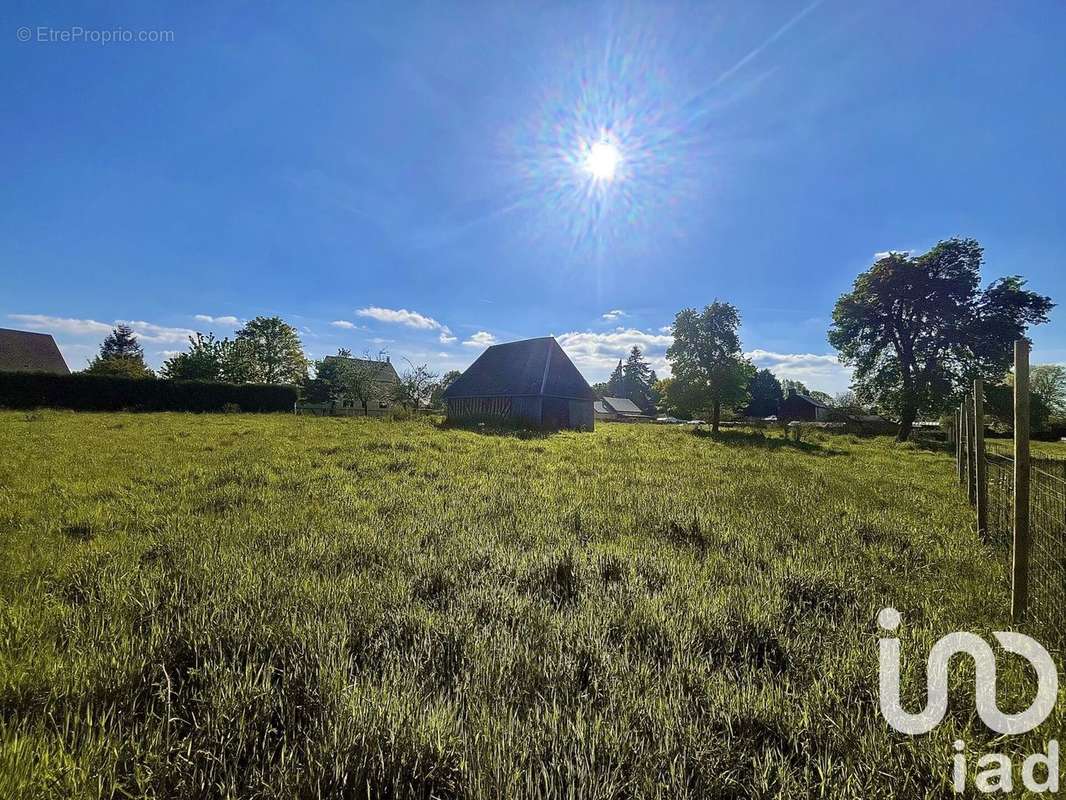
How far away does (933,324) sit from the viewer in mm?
27484

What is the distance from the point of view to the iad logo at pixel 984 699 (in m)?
1.81

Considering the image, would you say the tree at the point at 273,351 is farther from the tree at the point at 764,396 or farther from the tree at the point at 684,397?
the tree at the point at 764,396

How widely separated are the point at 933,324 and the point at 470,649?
36.9 meters

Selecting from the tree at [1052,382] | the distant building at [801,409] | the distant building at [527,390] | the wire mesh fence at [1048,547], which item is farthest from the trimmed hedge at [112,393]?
the tree at [1052,382]

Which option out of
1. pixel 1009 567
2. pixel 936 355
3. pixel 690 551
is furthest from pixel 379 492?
pixel 936 355

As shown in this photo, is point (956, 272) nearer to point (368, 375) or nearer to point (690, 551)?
point (690, 551)

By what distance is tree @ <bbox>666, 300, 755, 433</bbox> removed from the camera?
3247cm

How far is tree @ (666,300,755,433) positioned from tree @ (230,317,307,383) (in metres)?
52.6

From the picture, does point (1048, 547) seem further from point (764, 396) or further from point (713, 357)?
point (764, 396)

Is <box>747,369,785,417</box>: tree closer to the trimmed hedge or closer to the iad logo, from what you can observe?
the trimmed hedge

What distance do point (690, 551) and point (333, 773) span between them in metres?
3.91

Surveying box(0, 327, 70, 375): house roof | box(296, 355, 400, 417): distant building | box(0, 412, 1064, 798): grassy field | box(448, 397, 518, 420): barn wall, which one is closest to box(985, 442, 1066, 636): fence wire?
box(0, 412, 1064, 798): grassy field

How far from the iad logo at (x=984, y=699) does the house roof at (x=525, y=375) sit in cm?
2524

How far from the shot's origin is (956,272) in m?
26.8
